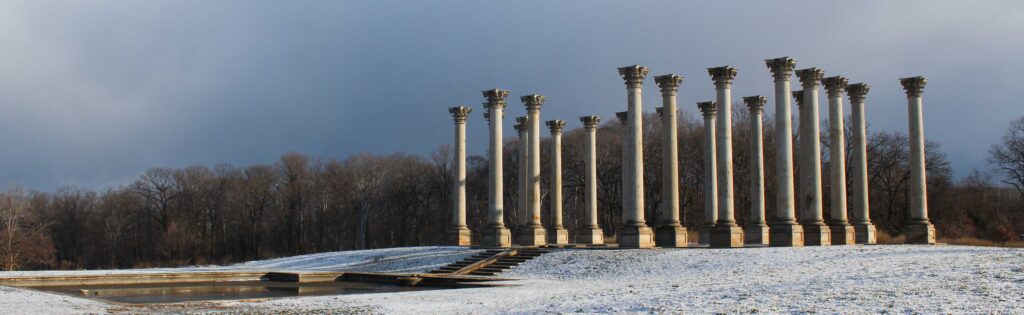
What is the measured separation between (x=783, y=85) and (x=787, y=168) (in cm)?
410

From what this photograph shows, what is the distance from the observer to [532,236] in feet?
186

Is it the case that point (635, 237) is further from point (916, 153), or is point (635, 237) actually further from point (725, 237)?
point (916, 153)

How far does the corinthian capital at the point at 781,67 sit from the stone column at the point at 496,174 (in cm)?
1637

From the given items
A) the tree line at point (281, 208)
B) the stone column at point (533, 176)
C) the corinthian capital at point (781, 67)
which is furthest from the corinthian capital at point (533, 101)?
the tree line at point (281, 208)

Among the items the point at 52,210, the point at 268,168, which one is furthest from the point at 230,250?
the point at 52,210

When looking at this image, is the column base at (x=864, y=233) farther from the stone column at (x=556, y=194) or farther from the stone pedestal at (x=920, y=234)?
the stone column at (x=556, y=194)

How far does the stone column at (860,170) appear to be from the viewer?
52312mm

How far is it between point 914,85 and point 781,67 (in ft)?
33.9

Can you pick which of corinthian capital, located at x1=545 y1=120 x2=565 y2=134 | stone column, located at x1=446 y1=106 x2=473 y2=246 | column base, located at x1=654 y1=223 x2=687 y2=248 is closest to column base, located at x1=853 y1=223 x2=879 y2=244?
column base, located at x1=654 y1=223 x2=687 y2=248

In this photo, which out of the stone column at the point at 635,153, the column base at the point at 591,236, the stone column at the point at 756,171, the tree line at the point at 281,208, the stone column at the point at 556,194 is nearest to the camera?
the stone column at the point at 635,153

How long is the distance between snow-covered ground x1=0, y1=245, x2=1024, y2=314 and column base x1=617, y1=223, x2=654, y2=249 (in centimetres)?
572

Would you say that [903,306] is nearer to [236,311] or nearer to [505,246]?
[236,311]

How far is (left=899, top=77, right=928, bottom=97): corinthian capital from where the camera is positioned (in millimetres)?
53062

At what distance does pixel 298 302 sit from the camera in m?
27.5
